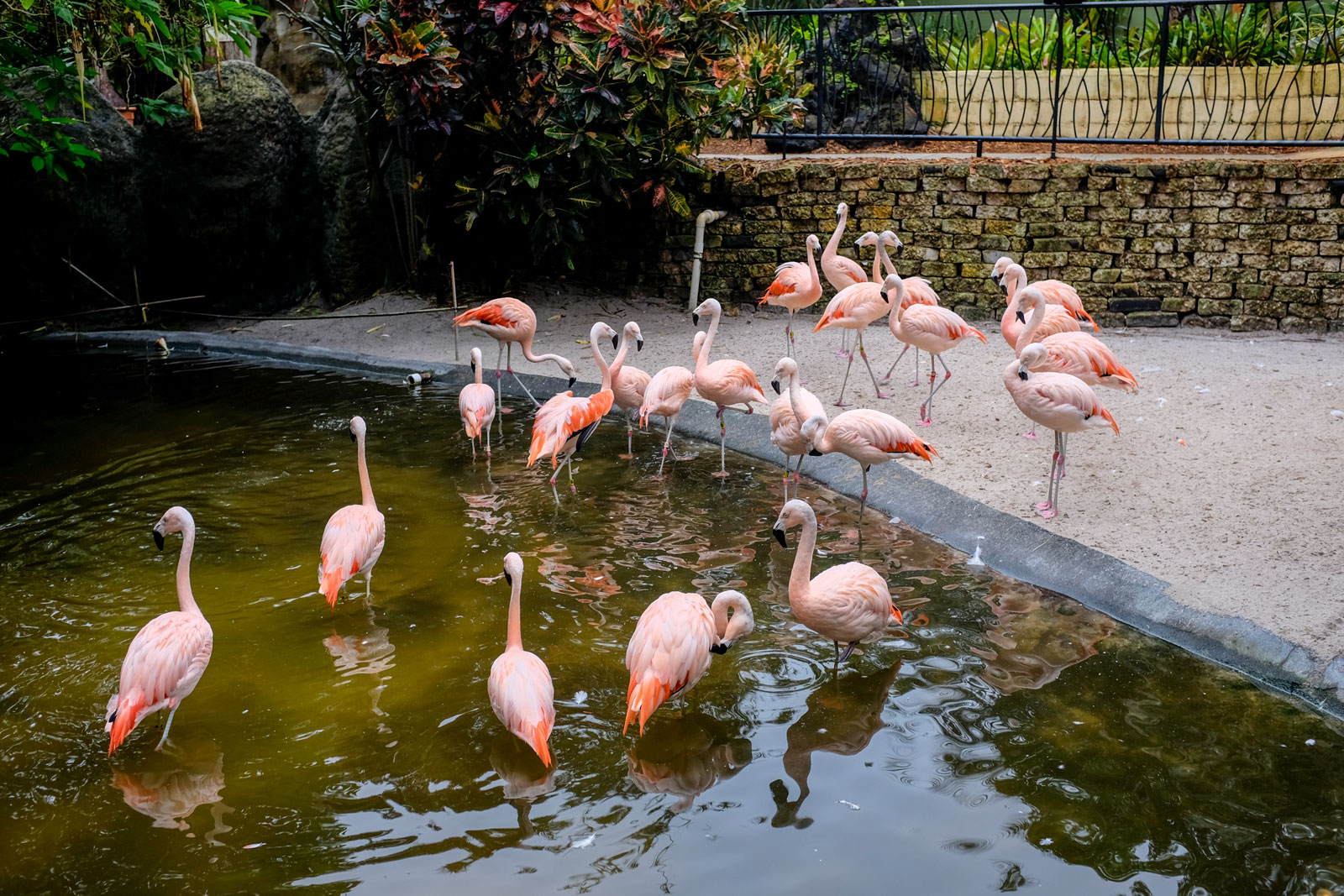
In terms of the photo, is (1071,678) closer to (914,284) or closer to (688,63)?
(914,284)

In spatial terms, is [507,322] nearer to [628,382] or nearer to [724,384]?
[628,382]

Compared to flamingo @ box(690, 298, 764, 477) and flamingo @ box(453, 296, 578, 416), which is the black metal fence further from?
flamingo @ box(690, 298, 764, 477)

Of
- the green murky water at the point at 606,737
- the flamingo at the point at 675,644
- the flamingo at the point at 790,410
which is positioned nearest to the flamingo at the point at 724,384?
the flamingo at the point at 790,410

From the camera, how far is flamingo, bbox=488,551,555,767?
354cm

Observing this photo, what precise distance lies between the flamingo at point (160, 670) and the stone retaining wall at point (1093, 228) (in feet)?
A: 26.7

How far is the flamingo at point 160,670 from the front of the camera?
3.64 meters

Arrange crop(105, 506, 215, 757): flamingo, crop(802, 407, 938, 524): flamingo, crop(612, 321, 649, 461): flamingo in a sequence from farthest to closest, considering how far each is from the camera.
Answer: crop(612, 321, 649, 461): flamingo
crop(802, 407, 938, 524): flamingo
crop(105, 506, 215, 757): flamingo

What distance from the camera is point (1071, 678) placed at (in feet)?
13.6

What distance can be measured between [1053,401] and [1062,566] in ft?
3.24

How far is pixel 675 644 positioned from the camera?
3.77m

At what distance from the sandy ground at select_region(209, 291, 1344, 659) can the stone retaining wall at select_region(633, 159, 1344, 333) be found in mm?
381

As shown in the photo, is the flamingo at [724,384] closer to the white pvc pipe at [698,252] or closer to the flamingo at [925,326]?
the flamingo at [925,326]

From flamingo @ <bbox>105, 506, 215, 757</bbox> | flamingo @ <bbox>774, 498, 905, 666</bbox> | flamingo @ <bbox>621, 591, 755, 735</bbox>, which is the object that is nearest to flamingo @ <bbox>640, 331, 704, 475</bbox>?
flamingo @ <bbox>774, 498, 905, 666</bbox>

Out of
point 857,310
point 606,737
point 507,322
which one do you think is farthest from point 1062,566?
point 507,322
